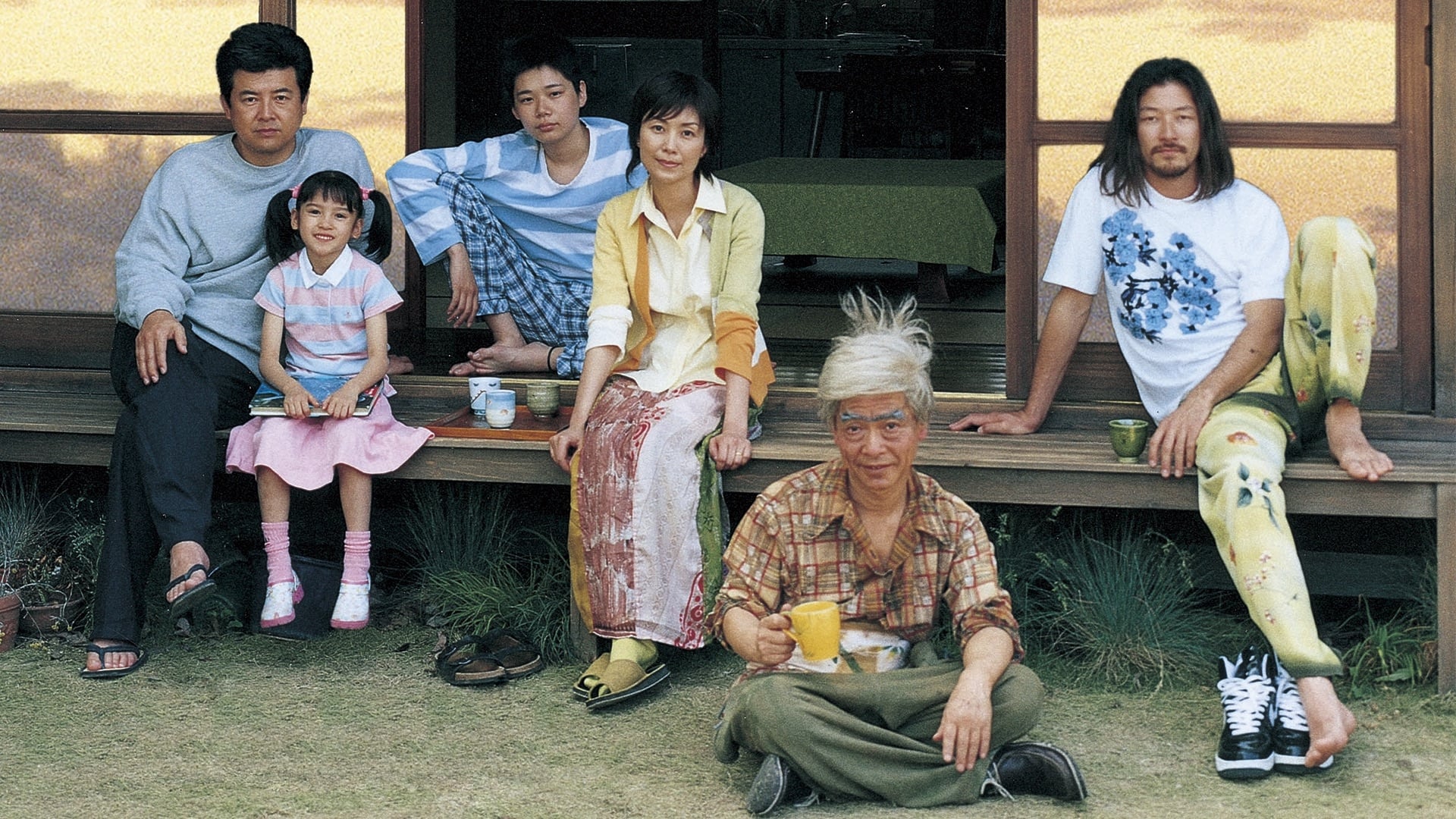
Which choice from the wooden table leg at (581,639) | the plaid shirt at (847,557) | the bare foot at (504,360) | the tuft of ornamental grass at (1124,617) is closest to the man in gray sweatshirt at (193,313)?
the bare foot at (504,360)

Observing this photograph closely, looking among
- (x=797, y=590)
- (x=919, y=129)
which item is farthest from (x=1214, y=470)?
(x=919, y=129)

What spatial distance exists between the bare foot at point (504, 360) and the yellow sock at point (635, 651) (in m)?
1.32

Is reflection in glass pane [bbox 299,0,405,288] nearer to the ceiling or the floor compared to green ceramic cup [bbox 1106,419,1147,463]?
nearer to the ceiling

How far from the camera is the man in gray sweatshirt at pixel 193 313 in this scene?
3.95 m

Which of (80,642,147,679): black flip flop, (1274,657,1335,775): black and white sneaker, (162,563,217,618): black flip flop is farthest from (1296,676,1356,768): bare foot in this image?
(80,642,147,679): black flip flop

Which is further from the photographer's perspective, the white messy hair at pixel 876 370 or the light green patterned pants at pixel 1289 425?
the light green patterned pants at pixel 1289 425

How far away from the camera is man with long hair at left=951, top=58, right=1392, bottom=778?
336 centimetres

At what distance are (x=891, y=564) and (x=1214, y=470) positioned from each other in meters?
0.82

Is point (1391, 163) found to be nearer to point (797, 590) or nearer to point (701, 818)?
point (797, 590)

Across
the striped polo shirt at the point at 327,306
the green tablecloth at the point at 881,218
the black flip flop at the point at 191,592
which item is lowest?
the black flip flop at the point at 191,592

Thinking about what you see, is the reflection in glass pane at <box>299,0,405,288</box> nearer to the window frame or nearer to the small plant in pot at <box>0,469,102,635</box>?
the small plant in pot at <box>0,469,102,635</box>

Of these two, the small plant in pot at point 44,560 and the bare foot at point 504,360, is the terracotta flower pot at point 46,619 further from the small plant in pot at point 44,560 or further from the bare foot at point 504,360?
the bare foot at point 504,360

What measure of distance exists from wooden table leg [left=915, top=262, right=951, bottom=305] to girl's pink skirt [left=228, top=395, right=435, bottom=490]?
3.13 meters

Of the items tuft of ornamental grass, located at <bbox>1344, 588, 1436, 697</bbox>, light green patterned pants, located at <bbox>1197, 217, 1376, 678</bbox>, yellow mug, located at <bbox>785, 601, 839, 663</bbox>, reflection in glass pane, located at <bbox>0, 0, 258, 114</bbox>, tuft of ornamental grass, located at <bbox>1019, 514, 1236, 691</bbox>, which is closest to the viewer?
yellow mug, located at <bbox>785, 601, 839, 663</bbox>
